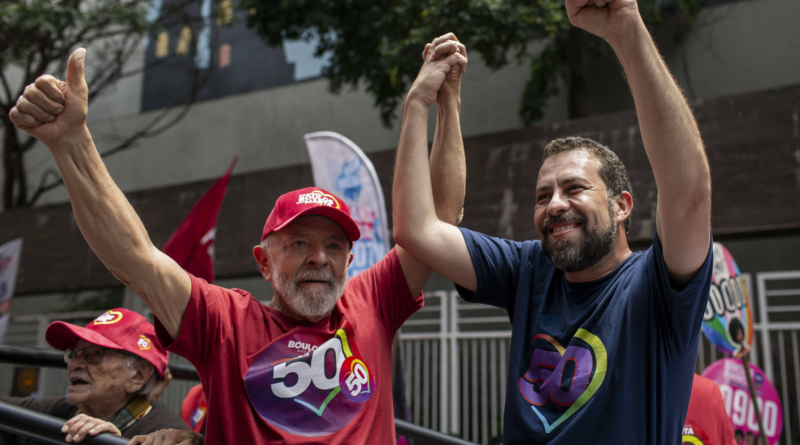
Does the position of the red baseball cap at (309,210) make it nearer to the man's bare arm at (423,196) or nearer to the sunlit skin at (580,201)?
the man's bare arm at (423,196)

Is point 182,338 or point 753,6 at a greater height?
point 753,6

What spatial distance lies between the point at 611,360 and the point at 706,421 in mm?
1335

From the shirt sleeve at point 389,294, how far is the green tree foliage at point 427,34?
547 centimetres

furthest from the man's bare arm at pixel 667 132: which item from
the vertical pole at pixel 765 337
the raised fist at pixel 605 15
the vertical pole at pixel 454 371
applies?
the vertical pole at pixel 454 371

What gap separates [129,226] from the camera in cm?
160

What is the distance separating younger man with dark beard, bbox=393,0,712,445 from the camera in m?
1.46

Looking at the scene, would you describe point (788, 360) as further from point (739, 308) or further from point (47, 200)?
point (47, 200)

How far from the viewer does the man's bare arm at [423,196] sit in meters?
1.86

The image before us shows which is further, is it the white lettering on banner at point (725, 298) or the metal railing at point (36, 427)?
the white lettering on banner at point (725, 298)

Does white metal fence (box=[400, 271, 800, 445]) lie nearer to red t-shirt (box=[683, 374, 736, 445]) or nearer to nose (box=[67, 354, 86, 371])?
red t-shirt (box=[683, 374, 736, 445])

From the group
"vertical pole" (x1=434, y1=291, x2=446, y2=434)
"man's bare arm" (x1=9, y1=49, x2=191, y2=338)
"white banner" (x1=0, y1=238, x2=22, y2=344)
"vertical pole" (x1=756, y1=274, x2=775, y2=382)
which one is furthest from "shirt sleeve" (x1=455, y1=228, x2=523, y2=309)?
"white banner" (x1=0, y1=238, x2=22, y2=344)

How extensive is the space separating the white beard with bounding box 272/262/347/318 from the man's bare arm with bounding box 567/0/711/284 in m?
0.97

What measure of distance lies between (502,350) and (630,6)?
222 inches

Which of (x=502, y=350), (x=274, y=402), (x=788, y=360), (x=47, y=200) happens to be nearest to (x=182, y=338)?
(x=274, y=402)
